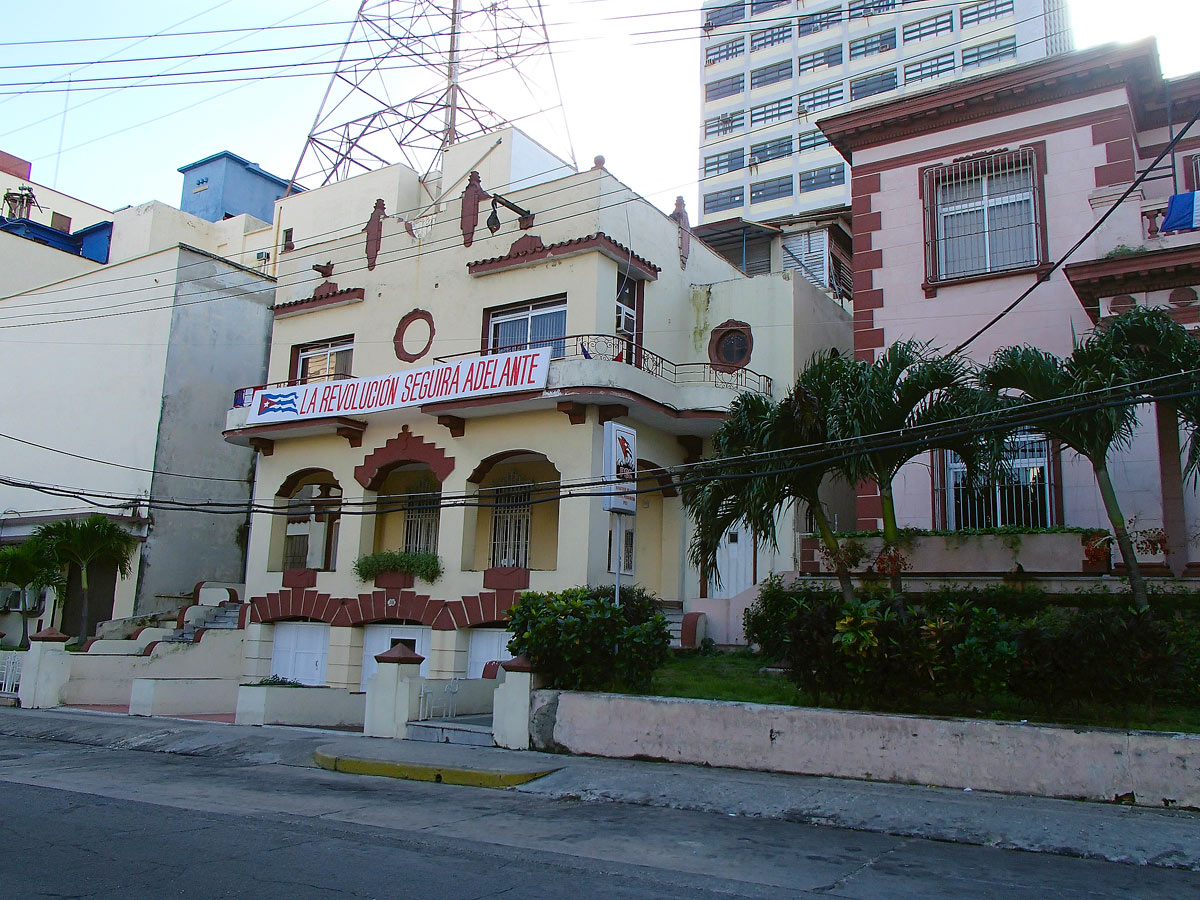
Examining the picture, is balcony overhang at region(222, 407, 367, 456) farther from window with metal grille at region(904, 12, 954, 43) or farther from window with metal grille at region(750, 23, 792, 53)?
window with metal grille at region(750, 23, 792, 53)

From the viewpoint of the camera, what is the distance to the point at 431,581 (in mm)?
21984

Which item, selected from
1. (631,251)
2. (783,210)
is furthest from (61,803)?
(783,210)

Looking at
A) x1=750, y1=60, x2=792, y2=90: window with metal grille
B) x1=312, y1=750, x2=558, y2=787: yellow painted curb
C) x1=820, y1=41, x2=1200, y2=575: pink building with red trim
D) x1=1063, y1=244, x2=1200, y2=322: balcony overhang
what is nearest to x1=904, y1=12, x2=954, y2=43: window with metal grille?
x1=750, y1=60, x2=792, y2=90: window with metal grille

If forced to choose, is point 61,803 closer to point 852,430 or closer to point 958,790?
point 958,790

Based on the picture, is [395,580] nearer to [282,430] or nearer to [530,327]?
[282,430]

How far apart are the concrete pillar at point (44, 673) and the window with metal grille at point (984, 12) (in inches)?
1719

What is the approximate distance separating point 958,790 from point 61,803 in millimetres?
8954

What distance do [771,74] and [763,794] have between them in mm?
49574

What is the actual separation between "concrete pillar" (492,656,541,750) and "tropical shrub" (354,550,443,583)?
8.51 meters

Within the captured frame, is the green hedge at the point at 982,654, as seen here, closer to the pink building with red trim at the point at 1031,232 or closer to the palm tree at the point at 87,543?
the pink building with red trim at the point at 1031,232

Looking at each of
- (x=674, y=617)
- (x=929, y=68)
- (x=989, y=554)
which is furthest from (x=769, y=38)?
(x=989, y=554)

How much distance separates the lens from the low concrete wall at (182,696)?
19.5 meters

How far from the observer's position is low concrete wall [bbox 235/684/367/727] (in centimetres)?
1759

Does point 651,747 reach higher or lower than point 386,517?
lower
